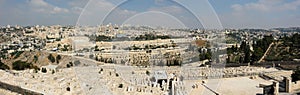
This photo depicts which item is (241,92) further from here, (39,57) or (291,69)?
(39,57)

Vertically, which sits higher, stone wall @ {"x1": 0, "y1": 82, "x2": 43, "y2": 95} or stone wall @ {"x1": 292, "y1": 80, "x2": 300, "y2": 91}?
stone wall @ {"x1": 0, "y1": 82, "x2": 43, "y2": 95}

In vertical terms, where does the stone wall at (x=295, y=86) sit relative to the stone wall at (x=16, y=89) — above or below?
below

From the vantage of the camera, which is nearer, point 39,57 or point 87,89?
point 87,89

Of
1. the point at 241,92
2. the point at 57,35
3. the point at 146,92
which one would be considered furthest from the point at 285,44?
the point at 57,35

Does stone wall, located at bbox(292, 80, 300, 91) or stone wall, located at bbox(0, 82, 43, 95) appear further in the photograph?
stone wall, located at bbox(292, 80, 300, 91)

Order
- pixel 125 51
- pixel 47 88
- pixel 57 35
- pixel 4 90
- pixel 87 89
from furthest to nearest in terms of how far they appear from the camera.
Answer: pixel 57 35 → pixel 125 51 → pixel 4 90 → pixel 47 88 → pixel 87 89

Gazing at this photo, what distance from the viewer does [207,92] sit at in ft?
26.0

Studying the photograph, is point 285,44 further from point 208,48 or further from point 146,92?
point 146,92

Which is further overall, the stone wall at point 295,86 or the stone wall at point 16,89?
the stone wall at point 295,86

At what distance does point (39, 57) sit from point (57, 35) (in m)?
19.7

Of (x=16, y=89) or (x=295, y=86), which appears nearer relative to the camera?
(x=16, y=89)

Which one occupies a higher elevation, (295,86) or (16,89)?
(16,89)

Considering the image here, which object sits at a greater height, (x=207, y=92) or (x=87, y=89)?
(x=87, y=89)

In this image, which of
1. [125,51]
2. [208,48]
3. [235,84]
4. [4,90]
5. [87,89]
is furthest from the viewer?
[125,51]
